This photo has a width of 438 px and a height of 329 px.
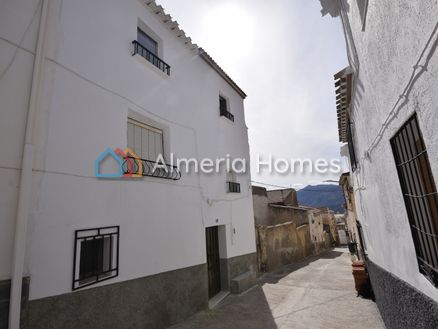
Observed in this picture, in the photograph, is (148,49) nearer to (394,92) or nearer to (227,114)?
(227,114)

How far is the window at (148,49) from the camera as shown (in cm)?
609

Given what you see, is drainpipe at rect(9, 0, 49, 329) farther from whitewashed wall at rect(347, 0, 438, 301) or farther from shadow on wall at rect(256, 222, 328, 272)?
shadow on wall at rect(256, 222, 328, 272)

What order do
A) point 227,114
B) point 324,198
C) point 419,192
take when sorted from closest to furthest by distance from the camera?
point 419,192 < point 227,114 < point 324,198

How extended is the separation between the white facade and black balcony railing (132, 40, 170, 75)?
4.34 meters

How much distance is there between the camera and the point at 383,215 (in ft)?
13.5

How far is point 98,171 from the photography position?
452cm

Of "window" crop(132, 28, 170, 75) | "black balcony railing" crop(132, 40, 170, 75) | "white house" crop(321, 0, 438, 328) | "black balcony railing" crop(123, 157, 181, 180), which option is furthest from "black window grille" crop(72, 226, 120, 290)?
"white house" crop(321, 0, 438, 328)

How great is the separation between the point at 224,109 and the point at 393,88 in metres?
7.65

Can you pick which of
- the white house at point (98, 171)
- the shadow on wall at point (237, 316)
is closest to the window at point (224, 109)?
the white house at point (98, 171)

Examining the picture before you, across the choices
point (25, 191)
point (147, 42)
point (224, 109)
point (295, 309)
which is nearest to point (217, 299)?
point (295, 309)

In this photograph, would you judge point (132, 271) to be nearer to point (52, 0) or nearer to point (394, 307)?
point (394, 307)

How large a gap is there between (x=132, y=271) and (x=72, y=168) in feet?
7.56

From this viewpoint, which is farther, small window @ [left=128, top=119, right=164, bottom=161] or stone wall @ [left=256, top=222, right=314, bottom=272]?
stone wall @ [left=256, top=222, right=314, bottom=272]

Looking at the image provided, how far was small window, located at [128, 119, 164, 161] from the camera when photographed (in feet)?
18.6
